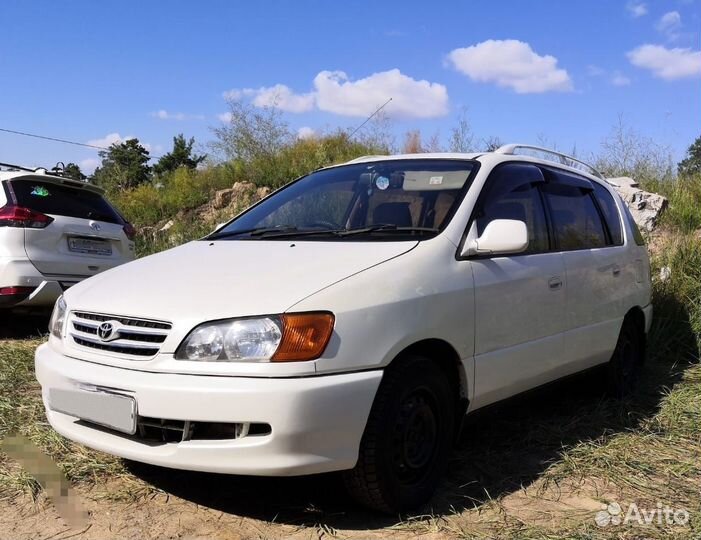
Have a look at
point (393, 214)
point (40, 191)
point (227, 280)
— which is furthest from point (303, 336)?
point (40, 191)

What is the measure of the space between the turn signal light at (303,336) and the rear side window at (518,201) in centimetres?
122

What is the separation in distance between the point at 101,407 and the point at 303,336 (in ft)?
3.02

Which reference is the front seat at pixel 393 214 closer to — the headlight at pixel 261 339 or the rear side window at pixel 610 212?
the headlight at pixel 261 339

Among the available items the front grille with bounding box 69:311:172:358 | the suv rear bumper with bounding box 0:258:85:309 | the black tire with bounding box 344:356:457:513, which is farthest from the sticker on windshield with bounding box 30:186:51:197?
the black tire with bounding box 344:356:457:513

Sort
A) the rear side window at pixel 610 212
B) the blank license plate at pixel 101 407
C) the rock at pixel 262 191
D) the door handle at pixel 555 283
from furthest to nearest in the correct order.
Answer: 1. the rock at pixel 262 191
2. the rear side window at pixel 610 212
3. the door handle at pixel 555 283
4. the blank license plate at pixel 101 407

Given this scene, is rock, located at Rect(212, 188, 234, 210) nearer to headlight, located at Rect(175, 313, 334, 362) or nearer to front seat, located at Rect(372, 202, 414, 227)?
front seat, located at Rect(372, 202, 414, 227)

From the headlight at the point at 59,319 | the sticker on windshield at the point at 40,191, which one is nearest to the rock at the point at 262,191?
the sticker on windshield at the point at 40,191

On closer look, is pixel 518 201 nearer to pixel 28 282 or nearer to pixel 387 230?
pixel 387 230

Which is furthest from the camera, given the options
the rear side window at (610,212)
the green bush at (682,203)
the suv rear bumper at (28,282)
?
the green bush at (682,203)

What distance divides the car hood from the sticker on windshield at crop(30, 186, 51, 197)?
11.1 ft

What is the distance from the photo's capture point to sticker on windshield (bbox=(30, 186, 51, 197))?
243 inches

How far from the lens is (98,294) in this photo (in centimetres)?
300

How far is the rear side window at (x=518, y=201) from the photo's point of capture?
3.53 meters

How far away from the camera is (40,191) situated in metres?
6.23
